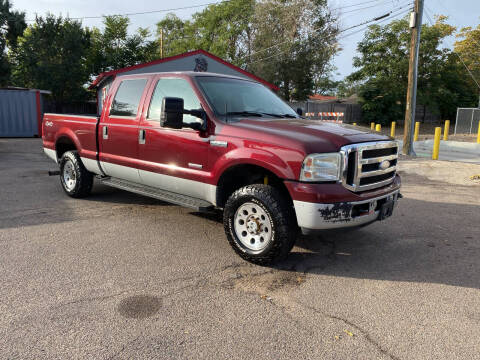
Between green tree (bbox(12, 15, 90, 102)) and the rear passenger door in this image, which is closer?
the rear passenger door

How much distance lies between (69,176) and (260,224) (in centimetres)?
425

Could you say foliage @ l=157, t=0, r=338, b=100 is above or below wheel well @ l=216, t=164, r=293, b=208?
above

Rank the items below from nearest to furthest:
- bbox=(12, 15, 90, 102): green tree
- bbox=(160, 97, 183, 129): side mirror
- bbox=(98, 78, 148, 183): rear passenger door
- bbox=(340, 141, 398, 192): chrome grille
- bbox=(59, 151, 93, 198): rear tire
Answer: bbox=(340, 141, 398, 192): chrome grille < bbox=(160, 97, 183, 129): side mirror < bbox=(98, 78, 148, 183): rear passenger door < bbox=(59, 151, 93, 198): rear tire < bbox=(12, 15, 90, 102): green tree

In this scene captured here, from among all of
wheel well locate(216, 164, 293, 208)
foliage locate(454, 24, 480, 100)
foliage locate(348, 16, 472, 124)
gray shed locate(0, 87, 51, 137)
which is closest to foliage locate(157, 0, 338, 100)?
foliage locate(348, 16, 472, 124)

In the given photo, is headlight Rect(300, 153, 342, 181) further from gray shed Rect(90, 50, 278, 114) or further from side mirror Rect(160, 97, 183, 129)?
gray shed Rect(90, 50, 278, 114)

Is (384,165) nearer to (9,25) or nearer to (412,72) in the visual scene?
(412,72)

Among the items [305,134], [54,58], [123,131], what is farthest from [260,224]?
[54,58]

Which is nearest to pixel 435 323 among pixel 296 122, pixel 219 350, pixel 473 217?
pixel 219 350

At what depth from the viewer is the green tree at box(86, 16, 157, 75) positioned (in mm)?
36844

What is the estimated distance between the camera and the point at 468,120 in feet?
74.1

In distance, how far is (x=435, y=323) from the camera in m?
2.98

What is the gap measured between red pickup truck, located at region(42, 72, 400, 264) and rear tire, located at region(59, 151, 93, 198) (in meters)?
0.65

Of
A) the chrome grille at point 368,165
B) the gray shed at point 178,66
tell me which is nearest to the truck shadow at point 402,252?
the chrome grille at point 368,165

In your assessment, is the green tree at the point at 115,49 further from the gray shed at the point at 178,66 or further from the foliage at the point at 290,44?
the gray shed at the point at 178,66
